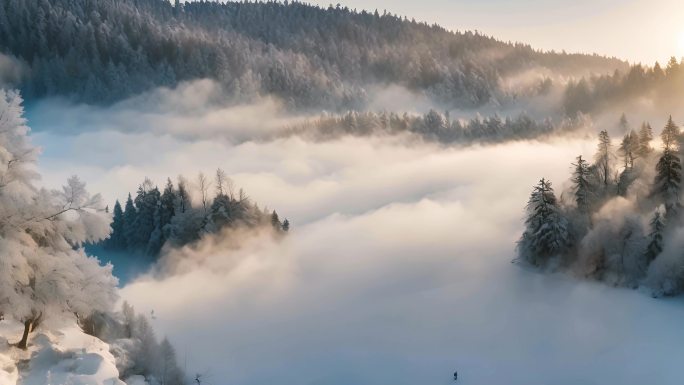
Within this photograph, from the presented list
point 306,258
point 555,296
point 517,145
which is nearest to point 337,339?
point 555,296

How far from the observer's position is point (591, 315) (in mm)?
51344

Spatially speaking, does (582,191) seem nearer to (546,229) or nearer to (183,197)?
(546,229)

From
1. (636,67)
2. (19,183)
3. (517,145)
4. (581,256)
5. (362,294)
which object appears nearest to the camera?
(19,183)

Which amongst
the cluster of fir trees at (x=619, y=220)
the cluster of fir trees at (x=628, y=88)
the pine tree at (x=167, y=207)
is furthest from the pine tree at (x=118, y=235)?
the cluster of fir trees at (x=628, y=88)

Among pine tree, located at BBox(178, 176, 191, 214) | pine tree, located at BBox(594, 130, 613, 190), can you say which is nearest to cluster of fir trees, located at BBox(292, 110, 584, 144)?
pine tree, located at BBox(178, 176, 191, 214)

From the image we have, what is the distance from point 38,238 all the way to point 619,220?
177 feet

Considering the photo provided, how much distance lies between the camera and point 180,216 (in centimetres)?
8281

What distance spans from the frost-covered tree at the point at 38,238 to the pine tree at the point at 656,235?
50.5 metres

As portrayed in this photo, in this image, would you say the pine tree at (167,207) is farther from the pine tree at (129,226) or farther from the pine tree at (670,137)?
the pine tree at (670,137)

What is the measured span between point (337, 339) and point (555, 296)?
22966 mm

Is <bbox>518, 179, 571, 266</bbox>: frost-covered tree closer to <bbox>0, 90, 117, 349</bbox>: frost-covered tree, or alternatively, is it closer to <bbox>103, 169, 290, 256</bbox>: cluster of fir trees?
<bbox>103, 169, 290, 256</bbox>: cluster of fir trees

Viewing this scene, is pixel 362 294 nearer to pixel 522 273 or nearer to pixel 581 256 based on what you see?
pixel 522 273

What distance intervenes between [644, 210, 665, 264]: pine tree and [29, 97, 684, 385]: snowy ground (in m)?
4.82

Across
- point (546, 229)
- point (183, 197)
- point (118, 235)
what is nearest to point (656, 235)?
point (546, 229)
